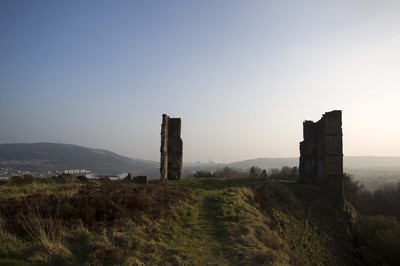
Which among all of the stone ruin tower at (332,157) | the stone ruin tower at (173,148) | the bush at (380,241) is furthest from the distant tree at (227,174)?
the bush at (380,241)

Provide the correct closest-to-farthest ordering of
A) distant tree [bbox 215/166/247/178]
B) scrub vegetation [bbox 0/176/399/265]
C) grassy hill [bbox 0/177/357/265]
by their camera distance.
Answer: grassy hill [bbox 0/177/357/265] < scrub vegetation [bbox 0/176/399/265] < distant tree [bbox 215/166/247/178]

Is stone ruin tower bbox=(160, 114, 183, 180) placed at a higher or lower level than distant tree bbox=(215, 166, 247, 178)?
higher

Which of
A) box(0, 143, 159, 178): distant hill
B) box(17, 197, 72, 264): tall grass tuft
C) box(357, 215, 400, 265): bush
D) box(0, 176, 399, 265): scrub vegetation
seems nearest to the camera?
box(17, 197, 72, 264): tall grass tuft

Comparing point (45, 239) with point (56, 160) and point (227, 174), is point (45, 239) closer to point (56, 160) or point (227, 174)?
point (227, 174)

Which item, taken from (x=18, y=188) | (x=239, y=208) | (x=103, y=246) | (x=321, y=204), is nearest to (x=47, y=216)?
(x=103, y=246)

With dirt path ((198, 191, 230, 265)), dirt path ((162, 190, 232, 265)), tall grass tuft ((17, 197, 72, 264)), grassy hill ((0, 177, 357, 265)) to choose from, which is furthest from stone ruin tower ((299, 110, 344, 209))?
tall grass tuft ((17, 197, 72, 264))

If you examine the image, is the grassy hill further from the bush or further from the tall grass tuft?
the bush

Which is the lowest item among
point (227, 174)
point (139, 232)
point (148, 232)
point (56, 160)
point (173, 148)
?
point (227, 174)

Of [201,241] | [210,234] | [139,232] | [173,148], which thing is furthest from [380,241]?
[173,148]

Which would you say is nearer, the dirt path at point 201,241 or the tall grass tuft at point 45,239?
the tall grass tuft at point 45,239

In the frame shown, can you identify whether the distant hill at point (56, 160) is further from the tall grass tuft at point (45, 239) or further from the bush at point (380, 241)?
the tall grass tuft at point (45, 239)

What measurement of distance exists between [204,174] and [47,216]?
3390cm

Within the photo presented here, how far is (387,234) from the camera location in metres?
24.7

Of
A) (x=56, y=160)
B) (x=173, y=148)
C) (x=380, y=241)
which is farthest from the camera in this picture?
(x=56, y=160)
